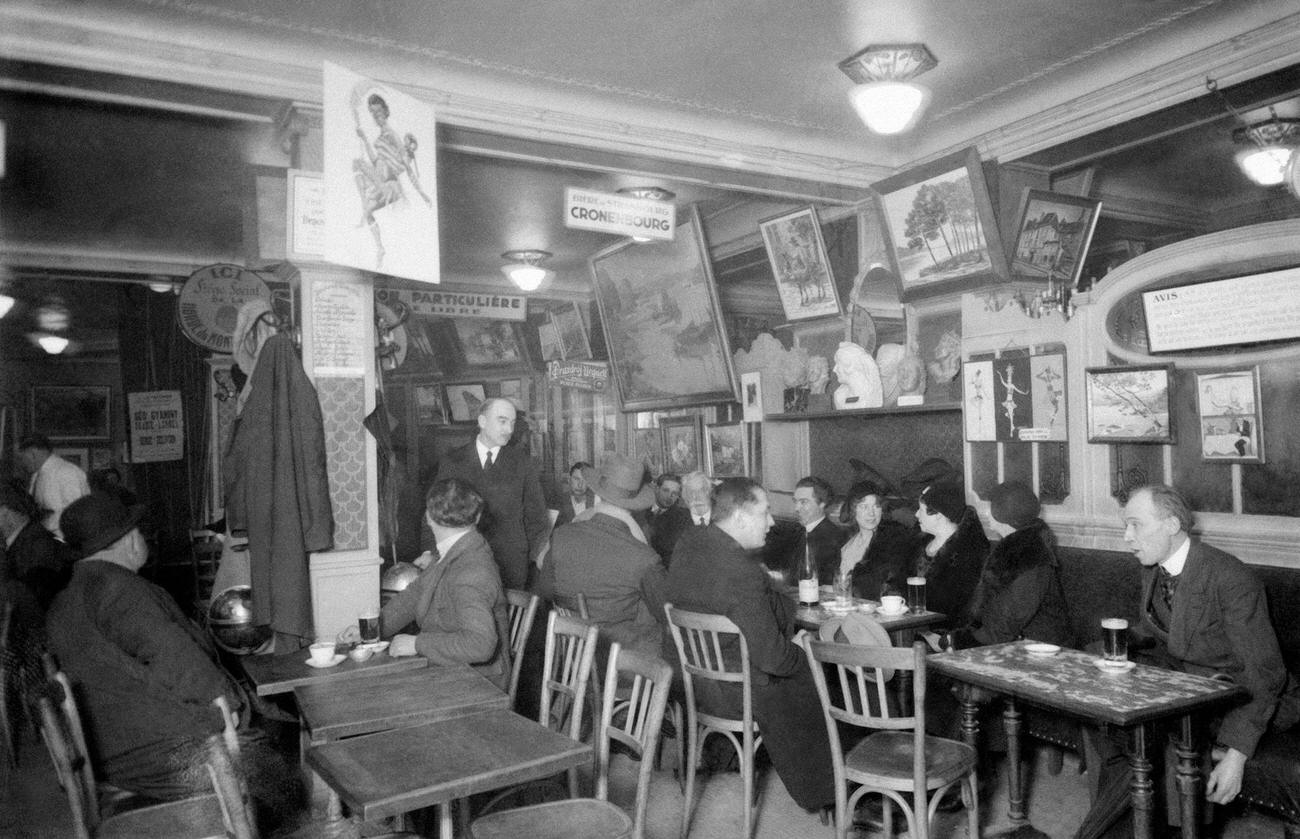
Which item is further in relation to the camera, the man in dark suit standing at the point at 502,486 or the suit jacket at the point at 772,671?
the man in dark suit standing at the point at 502,486

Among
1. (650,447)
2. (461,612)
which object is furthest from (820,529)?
(461,612)

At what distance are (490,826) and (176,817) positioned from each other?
1022mm

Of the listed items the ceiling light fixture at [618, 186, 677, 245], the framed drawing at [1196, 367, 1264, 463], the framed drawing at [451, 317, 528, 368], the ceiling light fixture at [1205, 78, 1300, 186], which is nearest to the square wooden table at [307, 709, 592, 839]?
the framed drawing at [1196, 367, 1264, 463]

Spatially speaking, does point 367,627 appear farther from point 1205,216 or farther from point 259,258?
point 1205,216

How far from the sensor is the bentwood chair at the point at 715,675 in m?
3.65

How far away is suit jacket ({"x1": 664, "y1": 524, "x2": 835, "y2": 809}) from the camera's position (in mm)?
3646

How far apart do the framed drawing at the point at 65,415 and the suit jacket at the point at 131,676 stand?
48cm

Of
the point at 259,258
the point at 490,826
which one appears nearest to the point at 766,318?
the point at 259,258

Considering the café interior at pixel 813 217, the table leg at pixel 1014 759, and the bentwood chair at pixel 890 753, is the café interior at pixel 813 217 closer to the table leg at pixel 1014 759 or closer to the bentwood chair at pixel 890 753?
the table leg at pixel 1014 759

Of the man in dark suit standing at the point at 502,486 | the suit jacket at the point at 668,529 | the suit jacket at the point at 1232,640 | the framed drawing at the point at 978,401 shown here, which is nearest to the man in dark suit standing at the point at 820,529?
the framed drawing at the point at 978,401

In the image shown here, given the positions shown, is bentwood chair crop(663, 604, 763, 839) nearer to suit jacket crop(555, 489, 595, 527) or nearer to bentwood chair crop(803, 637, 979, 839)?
bentwood chair crop(803, 637, 979, 839)

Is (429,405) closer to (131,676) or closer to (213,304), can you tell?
(213,304)

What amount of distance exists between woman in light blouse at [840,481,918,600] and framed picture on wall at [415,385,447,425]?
20.8 feet

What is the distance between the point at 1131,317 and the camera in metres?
4.80
